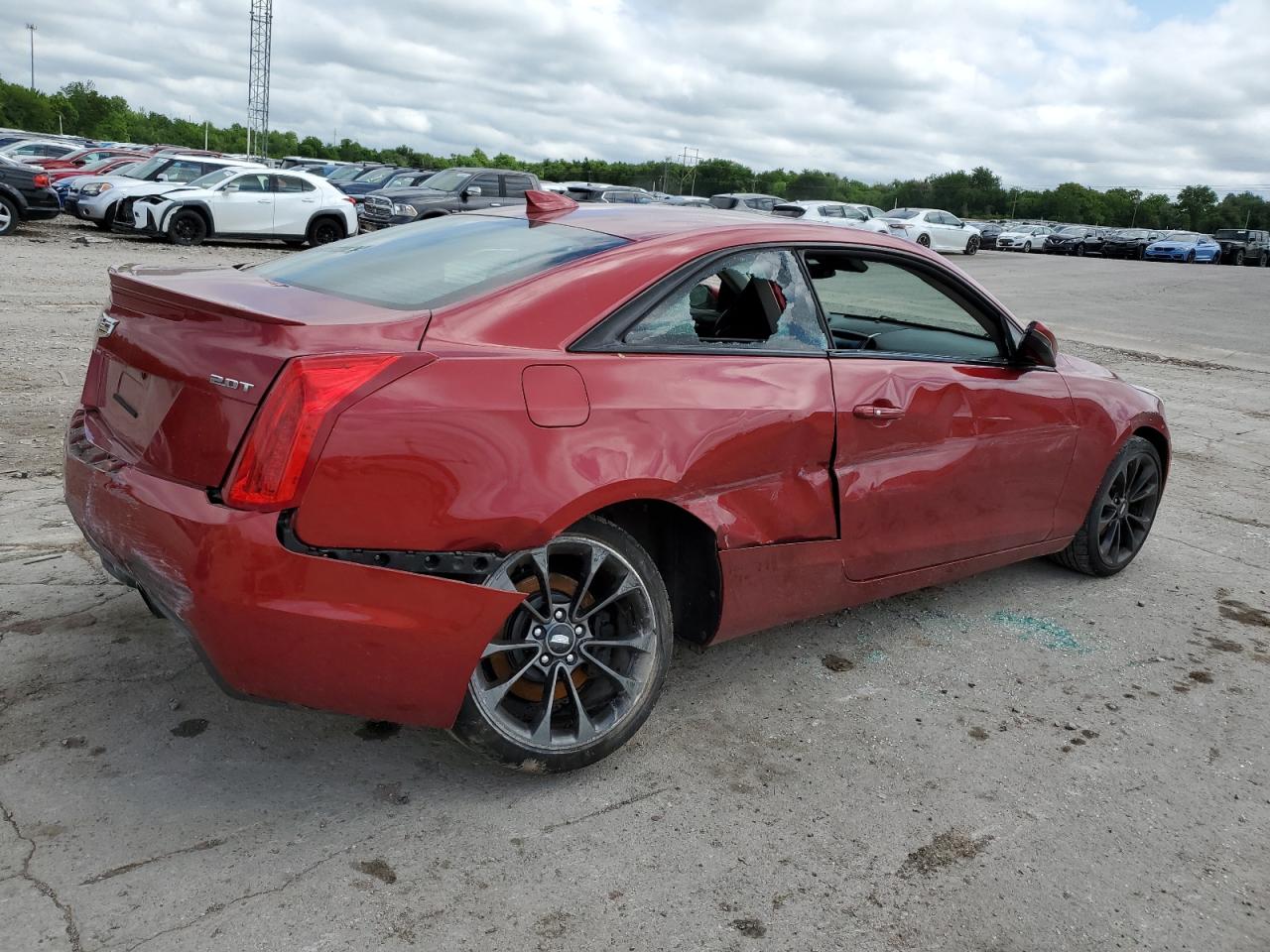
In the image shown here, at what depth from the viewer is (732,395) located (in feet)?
10.6

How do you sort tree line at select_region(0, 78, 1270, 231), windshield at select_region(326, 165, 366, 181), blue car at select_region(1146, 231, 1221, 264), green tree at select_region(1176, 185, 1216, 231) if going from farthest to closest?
green tree at select_region(1176, 185, 1216, 231), tree line at select_region(0, 78, 1270, 231), blue car at select_region(1146, 231, 1221, 264), windshield at select_region(326, 165, 366, 181)

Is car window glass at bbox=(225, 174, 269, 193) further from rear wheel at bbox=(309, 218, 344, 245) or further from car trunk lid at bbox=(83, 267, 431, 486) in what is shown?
car trunk lid at bbox=(83, 267, 431, 486)

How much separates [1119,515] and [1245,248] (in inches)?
Result: 1923

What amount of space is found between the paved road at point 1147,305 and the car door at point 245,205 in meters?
13.8

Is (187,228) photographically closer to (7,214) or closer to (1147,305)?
(7,214)

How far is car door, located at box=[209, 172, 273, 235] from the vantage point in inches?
795

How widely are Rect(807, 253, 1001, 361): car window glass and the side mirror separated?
10 cm

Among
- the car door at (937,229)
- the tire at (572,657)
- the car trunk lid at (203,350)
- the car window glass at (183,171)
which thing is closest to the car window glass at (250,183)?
the car window glass at (183,171)

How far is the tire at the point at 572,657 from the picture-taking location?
2.90 metres

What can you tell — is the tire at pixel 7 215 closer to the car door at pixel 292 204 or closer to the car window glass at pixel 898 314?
the car door at pixel 292 204

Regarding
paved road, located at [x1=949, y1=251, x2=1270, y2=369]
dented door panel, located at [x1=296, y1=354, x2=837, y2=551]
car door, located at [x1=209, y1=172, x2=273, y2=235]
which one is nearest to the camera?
dented door panel, located at [x1=296, y1=354, x2=837, y2=551]

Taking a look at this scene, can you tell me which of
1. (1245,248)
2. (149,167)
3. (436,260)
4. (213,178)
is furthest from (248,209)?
(1245,248)

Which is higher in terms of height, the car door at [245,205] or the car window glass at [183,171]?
the car window glass at [183,171]

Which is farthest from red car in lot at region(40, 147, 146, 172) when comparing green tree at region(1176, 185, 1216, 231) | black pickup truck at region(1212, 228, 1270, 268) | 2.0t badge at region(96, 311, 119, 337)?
green tree at region(1176, 185, 1216, 231)
